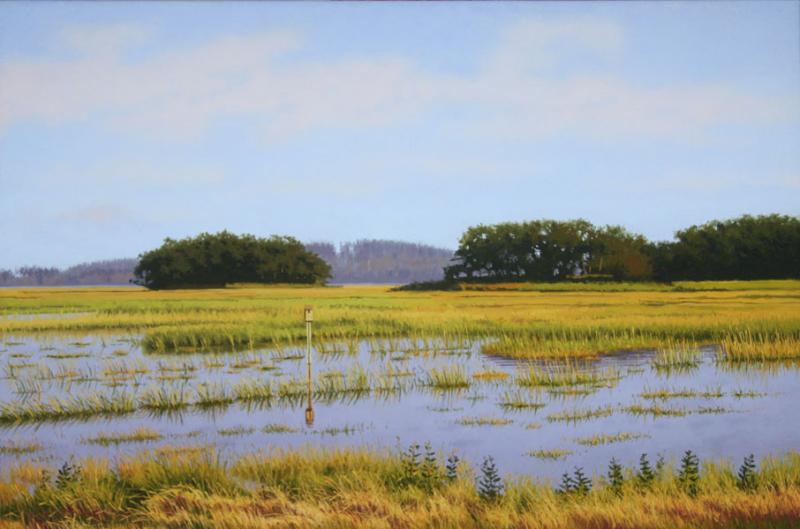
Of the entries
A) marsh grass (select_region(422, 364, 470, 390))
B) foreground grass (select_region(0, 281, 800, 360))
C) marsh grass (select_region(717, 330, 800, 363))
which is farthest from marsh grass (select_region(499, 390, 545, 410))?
marsh grass (select_region(717, 330, 800, 363))

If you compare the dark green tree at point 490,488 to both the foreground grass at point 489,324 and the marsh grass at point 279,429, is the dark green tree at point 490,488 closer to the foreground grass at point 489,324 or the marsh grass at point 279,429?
the marsh grass at point 279,429

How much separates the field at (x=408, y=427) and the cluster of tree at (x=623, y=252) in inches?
851

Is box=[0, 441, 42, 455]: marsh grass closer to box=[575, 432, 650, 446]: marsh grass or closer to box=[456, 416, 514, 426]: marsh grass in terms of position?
box=[456, 416, 514, 426]: marsh grass

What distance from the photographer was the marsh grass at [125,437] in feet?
40.2

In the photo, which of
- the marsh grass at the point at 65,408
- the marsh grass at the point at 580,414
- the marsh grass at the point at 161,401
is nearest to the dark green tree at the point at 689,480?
the marsh grass at the point at 580,414

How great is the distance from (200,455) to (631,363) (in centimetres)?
1334

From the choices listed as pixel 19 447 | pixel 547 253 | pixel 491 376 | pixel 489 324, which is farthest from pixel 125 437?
pixel 547 253

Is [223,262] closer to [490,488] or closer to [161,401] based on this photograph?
[161,401]

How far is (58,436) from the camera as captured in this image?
12.8 meters

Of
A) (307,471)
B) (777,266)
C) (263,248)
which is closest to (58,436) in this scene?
(307,471)

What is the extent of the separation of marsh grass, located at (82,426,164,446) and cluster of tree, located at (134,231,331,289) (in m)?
48.1

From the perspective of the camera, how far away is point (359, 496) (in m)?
8.40

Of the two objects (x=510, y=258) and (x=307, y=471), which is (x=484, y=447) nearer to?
(x=307, y=471)

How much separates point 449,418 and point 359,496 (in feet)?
18.5
